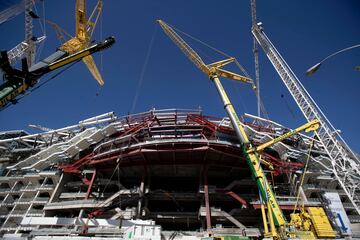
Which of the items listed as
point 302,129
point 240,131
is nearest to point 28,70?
point 240,131

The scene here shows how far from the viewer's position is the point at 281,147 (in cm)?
4078

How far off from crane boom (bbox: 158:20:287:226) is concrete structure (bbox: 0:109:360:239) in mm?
5183

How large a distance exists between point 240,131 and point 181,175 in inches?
661

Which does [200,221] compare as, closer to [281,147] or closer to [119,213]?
[119,213]

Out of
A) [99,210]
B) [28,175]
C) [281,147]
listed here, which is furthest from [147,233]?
[28,175]

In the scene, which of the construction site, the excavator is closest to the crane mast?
the construction site

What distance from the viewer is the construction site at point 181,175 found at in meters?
29.8

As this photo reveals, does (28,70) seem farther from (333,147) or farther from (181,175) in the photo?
(333,147)

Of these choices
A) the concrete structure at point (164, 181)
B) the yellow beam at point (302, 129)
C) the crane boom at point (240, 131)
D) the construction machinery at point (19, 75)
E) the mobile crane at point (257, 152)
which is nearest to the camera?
the construction machinery at point (19, 75)

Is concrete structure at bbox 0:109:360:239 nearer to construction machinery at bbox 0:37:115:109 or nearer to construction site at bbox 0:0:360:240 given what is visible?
construction site at bbox 0:0:360:240

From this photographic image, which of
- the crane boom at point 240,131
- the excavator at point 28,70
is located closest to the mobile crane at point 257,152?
the crane boom at point 240,131

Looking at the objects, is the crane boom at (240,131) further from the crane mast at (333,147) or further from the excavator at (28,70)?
the excavator at (28,70)

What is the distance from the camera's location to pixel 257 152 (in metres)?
29.4

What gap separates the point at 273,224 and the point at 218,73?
30745mm
